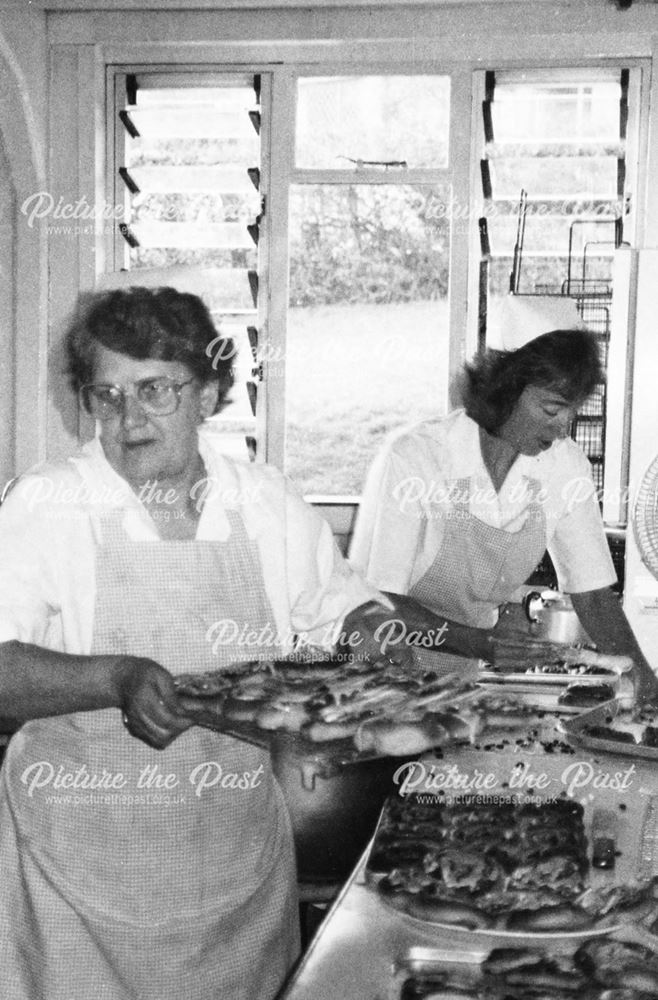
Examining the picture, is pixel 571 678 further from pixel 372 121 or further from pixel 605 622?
pixel 372 121

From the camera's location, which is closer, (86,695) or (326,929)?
(326,929)

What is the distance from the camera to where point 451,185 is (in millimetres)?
4816

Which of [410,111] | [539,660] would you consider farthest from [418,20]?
[539,660]

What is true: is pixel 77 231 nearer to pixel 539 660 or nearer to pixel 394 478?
pixel 394 478

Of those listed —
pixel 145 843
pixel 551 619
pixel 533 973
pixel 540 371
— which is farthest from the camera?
pixel 551 619

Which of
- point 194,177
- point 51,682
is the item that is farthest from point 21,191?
point 51,682

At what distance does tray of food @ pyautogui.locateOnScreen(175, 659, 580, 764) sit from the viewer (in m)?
1.83

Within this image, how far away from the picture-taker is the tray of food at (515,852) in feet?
4.78

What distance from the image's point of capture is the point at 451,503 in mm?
3178

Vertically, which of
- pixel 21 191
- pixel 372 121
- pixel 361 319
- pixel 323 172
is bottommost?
pixel 361 319

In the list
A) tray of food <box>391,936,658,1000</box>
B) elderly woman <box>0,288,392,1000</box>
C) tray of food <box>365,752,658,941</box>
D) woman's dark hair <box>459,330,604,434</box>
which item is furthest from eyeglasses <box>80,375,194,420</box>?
woman's dark hair <box>459,330,604,434</box>

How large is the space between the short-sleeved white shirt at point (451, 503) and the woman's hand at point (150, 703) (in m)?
1.34

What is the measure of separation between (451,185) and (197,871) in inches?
139

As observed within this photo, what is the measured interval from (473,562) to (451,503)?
0.59 ft
